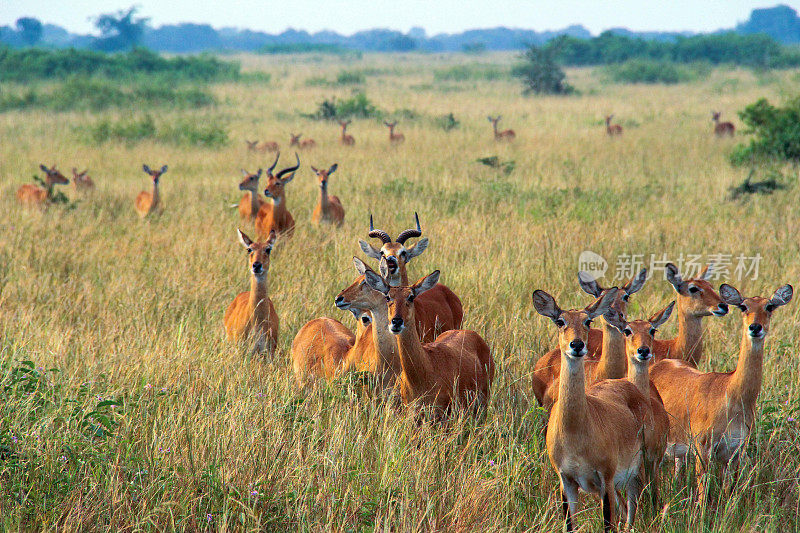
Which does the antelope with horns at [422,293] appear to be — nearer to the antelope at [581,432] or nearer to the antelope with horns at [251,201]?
the antelope at [581,432]

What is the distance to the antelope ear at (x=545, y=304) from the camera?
3.21 metres

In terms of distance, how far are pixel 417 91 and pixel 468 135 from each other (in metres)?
18.6

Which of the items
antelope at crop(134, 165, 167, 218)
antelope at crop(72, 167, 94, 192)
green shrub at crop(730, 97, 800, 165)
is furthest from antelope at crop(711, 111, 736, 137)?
antelope at crop(72, 167, 94, 192)

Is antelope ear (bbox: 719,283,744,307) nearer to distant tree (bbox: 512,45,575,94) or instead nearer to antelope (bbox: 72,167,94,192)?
antelope (bbox: 72,167,94,192)

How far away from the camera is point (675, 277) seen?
502 cm

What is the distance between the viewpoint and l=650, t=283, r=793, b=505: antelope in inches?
150

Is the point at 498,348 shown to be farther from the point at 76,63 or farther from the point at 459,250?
the point at 76,63

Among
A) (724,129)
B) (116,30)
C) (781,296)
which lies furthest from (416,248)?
(116,30)

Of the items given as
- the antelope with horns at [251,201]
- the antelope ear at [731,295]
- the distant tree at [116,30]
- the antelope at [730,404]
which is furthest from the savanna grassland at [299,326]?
the distant tree at [116,30]

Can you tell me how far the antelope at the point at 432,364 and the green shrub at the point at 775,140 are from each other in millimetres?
11070

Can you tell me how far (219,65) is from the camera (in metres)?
45.5

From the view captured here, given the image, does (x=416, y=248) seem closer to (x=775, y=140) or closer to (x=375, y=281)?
(x=375, y=281)

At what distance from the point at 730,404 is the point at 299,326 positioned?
3485 millimetres

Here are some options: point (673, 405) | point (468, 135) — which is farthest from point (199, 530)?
point (468, 135)
